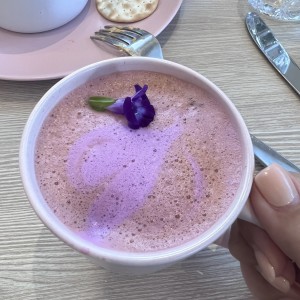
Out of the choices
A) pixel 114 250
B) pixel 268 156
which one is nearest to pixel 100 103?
pixel 114 250

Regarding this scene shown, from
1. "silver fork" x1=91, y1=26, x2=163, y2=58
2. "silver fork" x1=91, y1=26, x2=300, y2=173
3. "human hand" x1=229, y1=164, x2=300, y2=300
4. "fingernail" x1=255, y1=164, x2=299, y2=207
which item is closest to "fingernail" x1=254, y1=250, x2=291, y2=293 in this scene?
"human hand" x1=229, y1=164, x2=300, y2=300

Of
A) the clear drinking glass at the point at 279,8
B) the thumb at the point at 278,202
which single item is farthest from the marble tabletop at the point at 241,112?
the thumb at the point at 278,202

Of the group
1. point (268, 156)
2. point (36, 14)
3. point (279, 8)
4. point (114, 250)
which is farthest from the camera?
point (279, 8)

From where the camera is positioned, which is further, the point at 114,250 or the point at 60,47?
the point at 60,47

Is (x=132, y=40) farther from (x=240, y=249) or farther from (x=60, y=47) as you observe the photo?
(x=240, y=249)

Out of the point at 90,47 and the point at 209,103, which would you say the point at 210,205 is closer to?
the point at 209,103

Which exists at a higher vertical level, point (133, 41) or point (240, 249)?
point (133, 41)

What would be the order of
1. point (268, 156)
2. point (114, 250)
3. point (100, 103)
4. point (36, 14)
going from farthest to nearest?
point (36, 14), point (268, 156), point (100, 103), point (114, 250)
